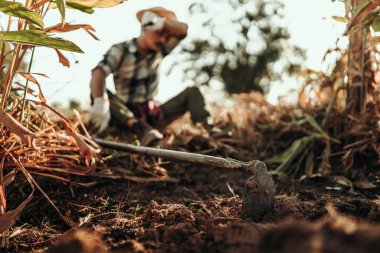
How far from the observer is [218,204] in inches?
51.3

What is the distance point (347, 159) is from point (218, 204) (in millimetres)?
845

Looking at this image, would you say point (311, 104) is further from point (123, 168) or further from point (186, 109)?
point (123, 168)

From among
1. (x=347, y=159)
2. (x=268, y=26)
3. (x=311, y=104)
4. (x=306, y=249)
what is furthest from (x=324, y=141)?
(x=268, y=26)

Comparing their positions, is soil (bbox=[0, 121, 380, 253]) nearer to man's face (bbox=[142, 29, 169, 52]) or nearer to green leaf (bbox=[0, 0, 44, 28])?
green leaf (bbox=[0, 0, 44, 28])

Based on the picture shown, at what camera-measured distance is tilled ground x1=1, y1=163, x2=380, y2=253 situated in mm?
566

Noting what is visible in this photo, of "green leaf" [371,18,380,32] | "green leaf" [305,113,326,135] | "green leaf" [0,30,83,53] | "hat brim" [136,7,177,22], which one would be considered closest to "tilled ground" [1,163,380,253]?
"green leaf" [305,113,326,135]

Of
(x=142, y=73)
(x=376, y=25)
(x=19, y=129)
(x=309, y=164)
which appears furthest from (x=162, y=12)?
(x=19, y=129)

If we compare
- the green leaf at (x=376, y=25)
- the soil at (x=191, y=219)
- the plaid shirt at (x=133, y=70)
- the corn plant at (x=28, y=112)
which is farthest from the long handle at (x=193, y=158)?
the plaid shirt at (x=133, y=70)

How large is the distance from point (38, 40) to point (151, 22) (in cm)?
137

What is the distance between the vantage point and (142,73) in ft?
8.46

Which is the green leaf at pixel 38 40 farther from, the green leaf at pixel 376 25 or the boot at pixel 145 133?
the boot at pixel 145 133

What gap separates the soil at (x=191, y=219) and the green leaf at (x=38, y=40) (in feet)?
1.49

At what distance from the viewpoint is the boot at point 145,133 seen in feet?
7.55

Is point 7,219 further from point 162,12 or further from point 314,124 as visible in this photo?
point 162,12
